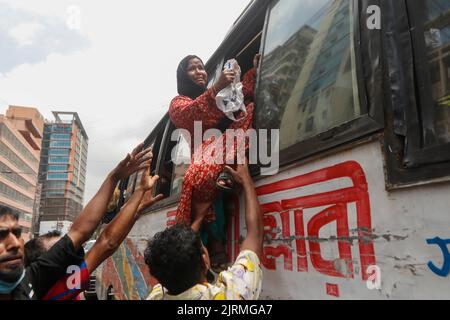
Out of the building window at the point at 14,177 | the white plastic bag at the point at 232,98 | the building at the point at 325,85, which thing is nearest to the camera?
the building at the point at 325,85

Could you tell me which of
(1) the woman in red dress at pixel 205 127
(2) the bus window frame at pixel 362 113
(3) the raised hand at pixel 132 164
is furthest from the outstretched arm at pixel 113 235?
(2) the bus window frame at pixel 362 113

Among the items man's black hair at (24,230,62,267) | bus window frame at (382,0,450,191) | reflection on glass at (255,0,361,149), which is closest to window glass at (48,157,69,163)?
man's black hair at (24,230,62,267)

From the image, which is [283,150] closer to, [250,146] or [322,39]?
[250,146]

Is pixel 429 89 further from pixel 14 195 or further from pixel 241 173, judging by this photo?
pixel 14 195

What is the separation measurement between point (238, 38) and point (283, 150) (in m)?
1.30

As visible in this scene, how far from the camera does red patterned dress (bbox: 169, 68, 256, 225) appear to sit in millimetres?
1910

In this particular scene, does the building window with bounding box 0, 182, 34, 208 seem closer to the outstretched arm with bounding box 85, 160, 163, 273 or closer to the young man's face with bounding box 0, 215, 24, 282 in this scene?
the outstretched arm with bounding box 85, 160, 163, 273

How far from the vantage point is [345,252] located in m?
1.14

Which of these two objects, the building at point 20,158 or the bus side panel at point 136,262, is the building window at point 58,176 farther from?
the bus side panel at point 136,262

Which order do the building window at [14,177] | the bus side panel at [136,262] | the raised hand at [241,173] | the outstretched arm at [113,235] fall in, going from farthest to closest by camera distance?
the building window at [14,177], the bus side panel at [136,262], the outstretched arm at [113,235], the raised hand at [241,173]

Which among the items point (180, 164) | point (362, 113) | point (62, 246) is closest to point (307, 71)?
point (362, 113)

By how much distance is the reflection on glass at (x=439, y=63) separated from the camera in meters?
0.92

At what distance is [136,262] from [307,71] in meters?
3.75
